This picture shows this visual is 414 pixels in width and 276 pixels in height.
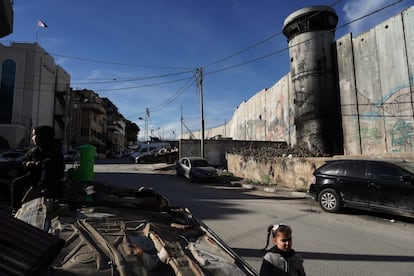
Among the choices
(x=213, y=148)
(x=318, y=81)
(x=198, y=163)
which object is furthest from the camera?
(x=213, y=148)

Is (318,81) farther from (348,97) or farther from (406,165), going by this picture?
(406,165)

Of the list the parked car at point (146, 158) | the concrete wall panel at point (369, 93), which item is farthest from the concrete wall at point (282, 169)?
the parked car at point (146, 158)

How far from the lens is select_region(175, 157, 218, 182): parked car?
1650 centimetres

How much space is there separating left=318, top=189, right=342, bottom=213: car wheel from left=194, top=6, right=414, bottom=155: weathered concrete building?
6.58 m

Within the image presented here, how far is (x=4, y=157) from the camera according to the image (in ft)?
51.3

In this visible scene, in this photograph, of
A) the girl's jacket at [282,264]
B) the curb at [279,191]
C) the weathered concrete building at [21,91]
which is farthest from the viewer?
the weathered concrete building at [21,91]

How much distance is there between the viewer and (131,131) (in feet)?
324

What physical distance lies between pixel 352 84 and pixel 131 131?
9035 cm

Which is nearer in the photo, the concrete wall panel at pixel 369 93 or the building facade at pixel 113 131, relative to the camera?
the concrete wall panel at pixel 369 93

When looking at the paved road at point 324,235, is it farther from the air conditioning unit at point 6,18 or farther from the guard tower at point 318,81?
the guard tower at point 318,81

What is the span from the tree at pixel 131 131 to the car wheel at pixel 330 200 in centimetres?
9060

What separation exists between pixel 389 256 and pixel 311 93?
1384cm

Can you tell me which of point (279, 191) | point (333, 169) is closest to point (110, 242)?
point (333, 169)

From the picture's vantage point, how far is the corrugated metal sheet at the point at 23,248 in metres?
Result: 1.78
